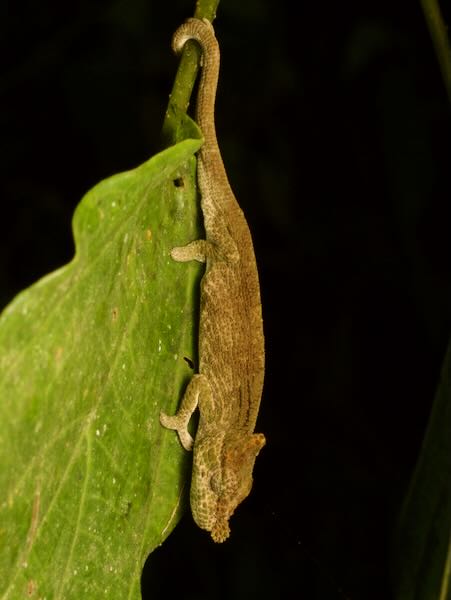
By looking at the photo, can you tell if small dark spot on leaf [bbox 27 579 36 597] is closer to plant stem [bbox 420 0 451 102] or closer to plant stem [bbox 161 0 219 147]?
plant stem [bbox 161 0 219 147]

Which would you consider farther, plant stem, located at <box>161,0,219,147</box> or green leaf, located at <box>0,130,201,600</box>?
plant stem, located at <box>161,0,219,147</box>

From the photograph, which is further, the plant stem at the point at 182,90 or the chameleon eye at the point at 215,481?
the chameleon eye at the point at 215,481

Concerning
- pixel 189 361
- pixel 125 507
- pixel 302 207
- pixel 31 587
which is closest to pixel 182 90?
pixel 189 361

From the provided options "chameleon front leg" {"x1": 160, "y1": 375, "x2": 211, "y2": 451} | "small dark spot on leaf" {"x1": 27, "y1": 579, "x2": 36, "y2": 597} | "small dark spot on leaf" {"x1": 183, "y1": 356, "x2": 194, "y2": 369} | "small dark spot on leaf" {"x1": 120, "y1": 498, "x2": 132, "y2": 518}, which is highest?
"small dark spot on leaf" {"x1": 183, "y1": 356, "x2": 194, "y2": 369}

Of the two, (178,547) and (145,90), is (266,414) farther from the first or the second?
(145,90)

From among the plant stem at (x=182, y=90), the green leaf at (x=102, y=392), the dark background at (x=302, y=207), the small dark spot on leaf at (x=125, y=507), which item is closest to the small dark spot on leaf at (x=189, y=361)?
the green leaf at (x=102, y=392)

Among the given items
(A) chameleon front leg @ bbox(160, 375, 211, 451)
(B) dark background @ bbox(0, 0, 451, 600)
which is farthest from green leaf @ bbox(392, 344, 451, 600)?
(B) dark background @ bbox(0, 0, 451, 600)

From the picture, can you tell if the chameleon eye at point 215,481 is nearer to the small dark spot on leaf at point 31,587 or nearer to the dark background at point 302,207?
the small dark spot on leaf at point 31,587
